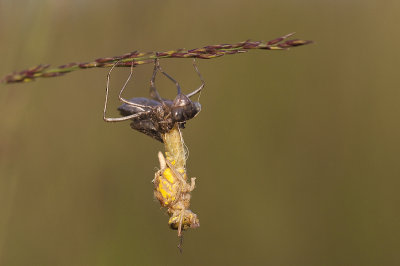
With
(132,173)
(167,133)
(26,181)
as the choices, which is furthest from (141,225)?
(167,133)

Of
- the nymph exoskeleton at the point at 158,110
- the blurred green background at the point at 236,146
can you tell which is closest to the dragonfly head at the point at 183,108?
the nymph exoskeleton at the point at 158,110

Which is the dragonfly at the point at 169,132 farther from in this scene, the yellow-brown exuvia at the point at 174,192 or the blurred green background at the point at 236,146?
the blurred green background at the point at 236,146

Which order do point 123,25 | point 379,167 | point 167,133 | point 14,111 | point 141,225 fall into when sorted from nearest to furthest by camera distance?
point 14,111
point 167,133
point 123,25
point 141,225
point 379,167

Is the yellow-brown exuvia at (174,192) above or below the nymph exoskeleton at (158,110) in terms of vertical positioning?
below

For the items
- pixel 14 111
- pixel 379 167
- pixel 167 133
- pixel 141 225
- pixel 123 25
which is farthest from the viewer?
pixel 379 167

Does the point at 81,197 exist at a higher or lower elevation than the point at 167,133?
lower

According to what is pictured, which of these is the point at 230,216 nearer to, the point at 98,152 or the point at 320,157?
the point at 320,157

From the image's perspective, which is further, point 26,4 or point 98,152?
point 98,152

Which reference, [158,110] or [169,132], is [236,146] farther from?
[158,110]
